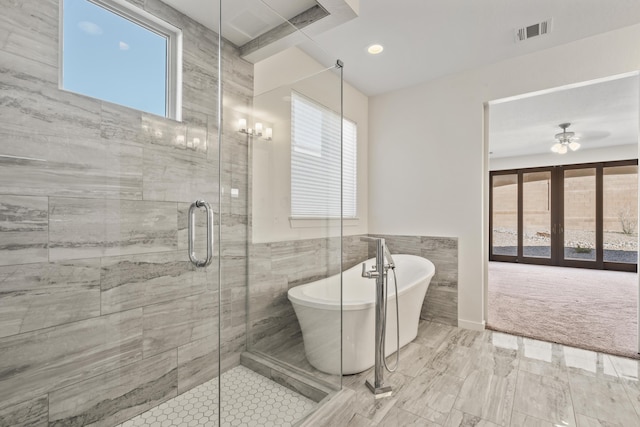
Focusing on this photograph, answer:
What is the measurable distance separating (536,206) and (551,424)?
6.79 metres

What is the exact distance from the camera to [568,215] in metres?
6.75

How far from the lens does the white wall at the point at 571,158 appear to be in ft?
20.2

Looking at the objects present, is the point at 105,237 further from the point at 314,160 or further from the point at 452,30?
the point at 452,30

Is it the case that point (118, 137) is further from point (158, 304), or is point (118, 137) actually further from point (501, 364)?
point (501, 364)

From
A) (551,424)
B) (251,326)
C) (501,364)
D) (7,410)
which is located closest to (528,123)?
(501,364)

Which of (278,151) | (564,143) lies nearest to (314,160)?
(278,151)

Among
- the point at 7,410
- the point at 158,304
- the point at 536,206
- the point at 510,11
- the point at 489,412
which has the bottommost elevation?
the point at 489,412

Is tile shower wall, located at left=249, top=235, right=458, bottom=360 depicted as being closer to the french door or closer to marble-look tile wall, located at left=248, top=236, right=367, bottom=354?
marble-look tile wall, located at left=248, top=236, right=367, bottom=354

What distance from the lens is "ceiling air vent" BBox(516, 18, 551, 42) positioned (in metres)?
2.42

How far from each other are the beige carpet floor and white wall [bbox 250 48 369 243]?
2.41m

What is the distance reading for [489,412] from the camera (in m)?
1.76

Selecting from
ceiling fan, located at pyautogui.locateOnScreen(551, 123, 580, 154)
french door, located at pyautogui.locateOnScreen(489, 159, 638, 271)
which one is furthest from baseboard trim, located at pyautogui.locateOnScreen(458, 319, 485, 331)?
french door, located at pyautogui.locateOnScreen(489, 159, 638, 271)

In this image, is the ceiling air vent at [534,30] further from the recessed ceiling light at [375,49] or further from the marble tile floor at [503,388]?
the marble tile floor at [503,388]

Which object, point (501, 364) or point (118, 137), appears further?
point (501, 364)
